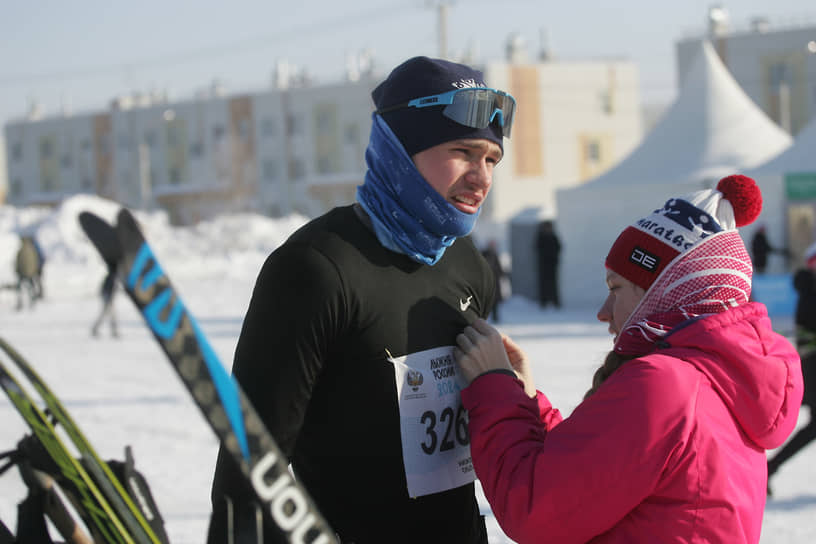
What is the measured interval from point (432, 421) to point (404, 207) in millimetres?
464

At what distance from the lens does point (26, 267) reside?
17484 millimetres

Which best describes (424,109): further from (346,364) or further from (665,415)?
(665,415)

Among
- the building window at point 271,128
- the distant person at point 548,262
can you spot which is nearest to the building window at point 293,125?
the building window at point 271,128

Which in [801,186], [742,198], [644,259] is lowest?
[801,186]

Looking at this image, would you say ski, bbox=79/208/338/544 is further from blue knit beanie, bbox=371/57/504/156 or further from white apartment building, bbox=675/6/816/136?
white apartment building, bbox=675/6/816/136

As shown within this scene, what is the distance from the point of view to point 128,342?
41.4 ft

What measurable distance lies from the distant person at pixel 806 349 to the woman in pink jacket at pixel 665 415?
352 centimetres

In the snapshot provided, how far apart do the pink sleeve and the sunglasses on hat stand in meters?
0.62

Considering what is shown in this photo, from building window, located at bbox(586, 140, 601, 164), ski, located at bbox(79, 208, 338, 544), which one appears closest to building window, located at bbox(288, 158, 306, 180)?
building window, located at bbox(586, 140, 601, 164)

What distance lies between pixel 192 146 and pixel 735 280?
2325 inches

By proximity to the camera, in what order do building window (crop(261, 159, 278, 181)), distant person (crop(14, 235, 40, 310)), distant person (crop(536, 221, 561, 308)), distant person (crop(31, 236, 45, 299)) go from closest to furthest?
1. distant person (crop(536, 221, 561, 308))
2. distant person (crop(14, 235, 40, 310))
3. distant person (crop(31, 236, 45, 299))
4. building window (crop(261, 159, 278, 181))

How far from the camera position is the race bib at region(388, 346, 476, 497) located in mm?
1863

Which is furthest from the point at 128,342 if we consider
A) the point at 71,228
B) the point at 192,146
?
the point at 192,146

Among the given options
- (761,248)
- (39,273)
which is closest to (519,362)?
(761,248)
